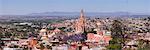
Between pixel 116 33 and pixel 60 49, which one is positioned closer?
pixel 60 49

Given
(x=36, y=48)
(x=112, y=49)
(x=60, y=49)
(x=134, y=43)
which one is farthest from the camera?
(x=134, y=43)

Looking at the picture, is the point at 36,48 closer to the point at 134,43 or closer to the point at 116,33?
the point at 134,43

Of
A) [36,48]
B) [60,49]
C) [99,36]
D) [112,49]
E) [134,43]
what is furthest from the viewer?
[99,36]

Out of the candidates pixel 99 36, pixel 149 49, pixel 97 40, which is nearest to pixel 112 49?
pixel 149 49

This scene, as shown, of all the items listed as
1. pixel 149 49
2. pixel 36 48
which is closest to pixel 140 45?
pixel 149 49

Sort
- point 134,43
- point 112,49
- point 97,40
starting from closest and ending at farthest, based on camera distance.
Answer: point 112,49
point 134,43
point 97,40

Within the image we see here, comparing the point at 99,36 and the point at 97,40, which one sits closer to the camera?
the point at 97,40

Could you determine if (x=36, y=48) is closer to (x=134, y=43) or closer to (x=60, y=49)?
(x=60, y=49)

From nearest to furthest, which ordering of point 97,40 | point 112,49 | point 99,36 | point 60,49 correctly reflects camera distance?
point 112,49 → point 60,49 → point 97,40 → point 99,36
